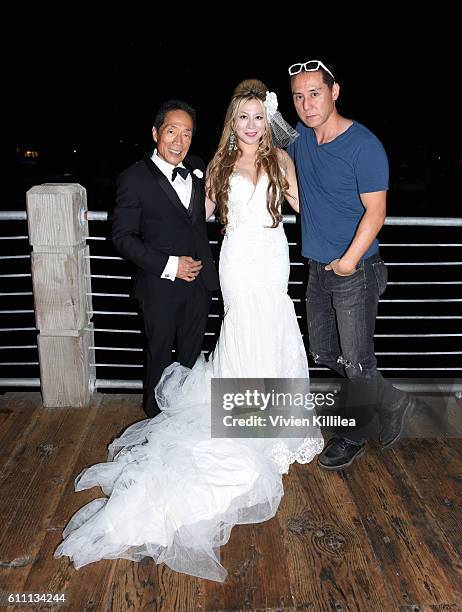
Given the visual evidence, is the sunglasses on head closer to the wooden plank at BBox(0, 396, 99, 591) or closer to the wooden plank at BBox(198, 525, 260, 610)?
the wooden plank at BBox(198, 525, 260, 610)

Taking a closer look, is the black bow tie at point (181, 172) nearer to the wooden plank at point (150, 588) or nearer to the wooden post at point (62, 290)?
the wooden post at point (62, 290)

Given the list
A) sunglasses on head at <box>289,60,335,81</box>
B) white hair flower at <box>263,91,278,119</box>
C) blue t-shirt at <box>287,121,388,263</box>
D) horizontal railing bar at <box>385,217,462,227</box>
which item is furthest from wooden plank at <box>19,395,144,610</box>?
sunglasses on head at <box>289,60,335,81</box>

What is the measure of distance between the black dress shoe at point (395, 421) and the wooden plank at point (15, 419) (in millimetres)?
2203

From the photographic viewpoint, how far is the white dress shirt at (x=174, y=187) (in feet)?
10.0

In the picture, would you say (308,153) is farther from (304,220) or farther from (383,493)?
(383,493)

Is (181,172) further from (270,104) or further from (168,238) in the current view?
(270,104)

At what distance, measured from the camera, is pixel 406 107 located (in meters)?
50.7

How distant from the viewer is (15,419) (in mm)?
3662

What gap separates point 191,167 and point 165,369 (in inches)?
46.8

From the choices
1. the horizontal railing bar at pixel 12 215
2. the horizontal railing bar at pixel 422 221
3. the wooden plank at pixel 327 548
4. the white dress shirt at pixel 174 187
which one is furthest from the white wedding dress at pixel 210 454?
the horizontal railing bar at pixel 12 215

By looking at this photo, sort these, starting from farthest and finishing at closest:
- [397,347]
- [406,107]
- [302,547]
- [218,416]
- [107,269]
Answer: [406,107], [107,269], [397,347], [218,416], [302,547]

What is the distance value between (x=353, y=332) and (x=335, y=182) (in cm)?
83

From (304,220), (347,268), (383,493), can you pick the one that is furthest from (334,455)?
(304,220)

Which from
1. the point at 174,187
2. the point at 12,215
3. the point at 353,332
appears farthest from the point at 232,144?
the point at 12,215
